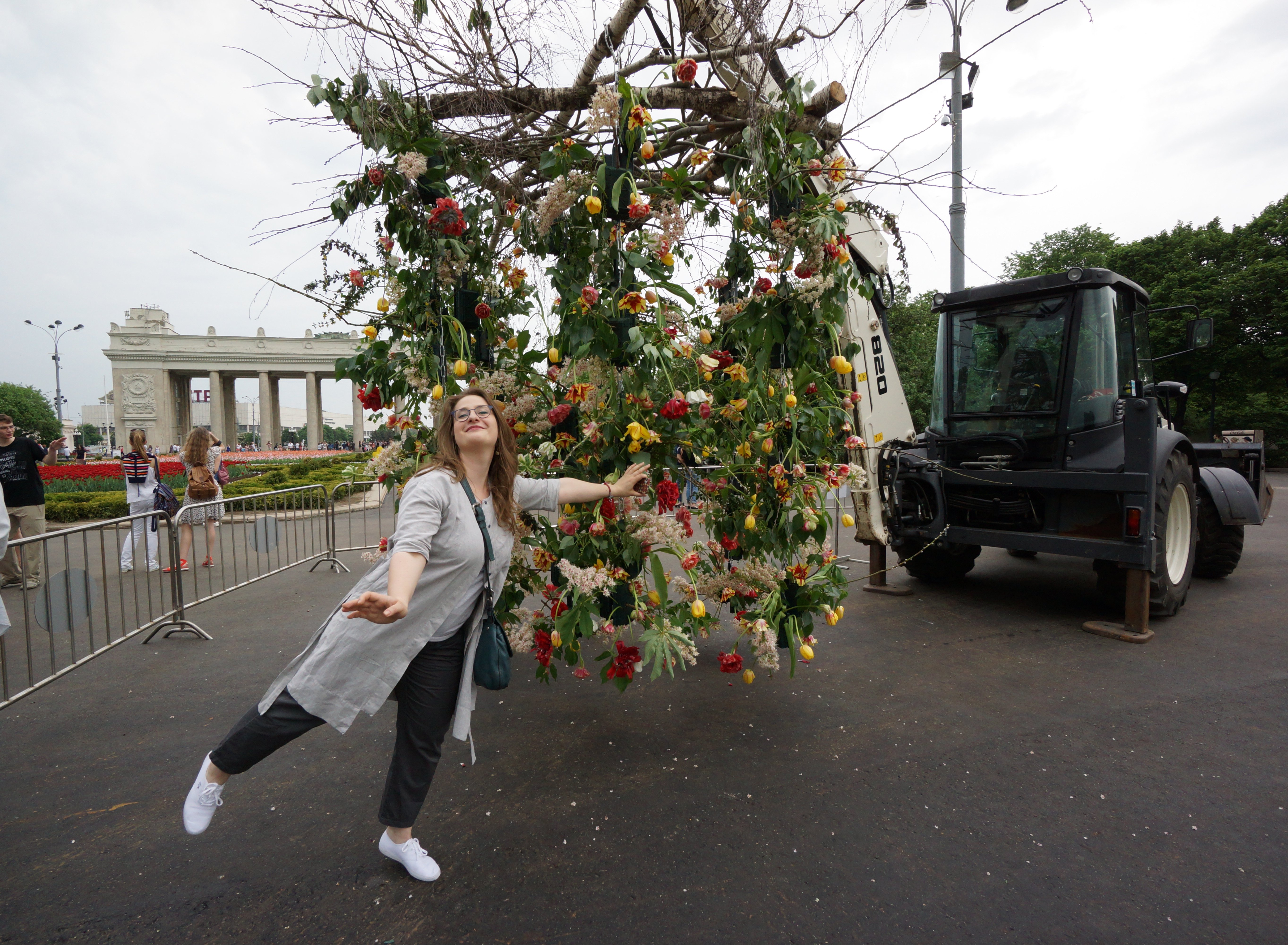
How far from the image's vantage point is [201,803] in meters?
2.30

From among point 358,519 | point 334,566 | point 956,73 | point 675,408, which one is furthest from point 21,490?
point 956,73

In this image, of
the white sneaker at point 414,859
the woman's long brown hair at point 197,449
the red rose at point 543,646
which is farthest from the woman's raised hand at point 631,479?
the woman's long brown hair at point 197,449

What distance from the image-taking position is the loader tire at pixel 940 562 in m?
6.66

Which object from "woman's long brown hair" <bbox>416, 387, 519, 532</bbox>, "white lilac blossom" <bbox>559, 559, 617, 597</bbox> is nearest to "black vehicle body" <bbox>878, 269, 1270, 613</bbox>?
"white lilac blossom" <bbox>559, 559, 617, 597</bbox>

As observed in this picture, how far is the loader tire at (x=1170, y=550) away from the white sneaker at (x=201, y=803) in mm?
5971

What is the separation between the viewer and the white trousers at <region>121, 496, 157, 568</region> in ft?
18.7

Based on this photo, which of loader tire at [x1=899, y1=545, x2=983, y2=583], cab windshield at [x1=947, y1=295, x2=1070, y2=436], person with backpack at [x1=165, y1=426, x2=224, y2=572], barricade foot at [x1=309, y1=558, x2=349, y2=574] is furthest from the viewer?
barricade foot at [x1=309, y1=558, x2=349, y2=574]

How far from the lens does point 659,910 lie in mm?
2170

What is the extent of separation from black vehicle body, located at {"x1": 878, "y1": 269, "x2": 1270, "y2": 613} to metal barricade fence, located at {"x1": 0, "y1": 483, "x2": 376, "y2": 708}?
5208mm

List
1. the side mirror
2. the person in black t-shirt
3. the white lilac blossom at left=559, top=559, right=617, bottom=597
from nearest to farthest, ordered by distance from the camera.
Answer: the white lilac blossom at left=559, top=559, right=617, bottom=597 → the side mirror → the person in black t-shirt

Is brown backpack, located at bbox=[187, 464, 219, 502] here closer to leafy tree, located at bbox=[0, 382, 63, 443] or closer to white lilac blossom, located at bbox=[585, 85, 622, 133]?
white lilac blossom, located at bbox=[585, 85, 622, 133]

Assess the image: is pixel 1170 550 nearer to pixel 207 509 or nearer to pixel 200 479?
pixel 207 509

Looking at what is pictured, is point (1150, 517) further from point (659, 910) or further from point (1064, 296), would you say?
point (659, 910)

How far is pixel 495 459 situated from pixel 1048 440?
502 cm
